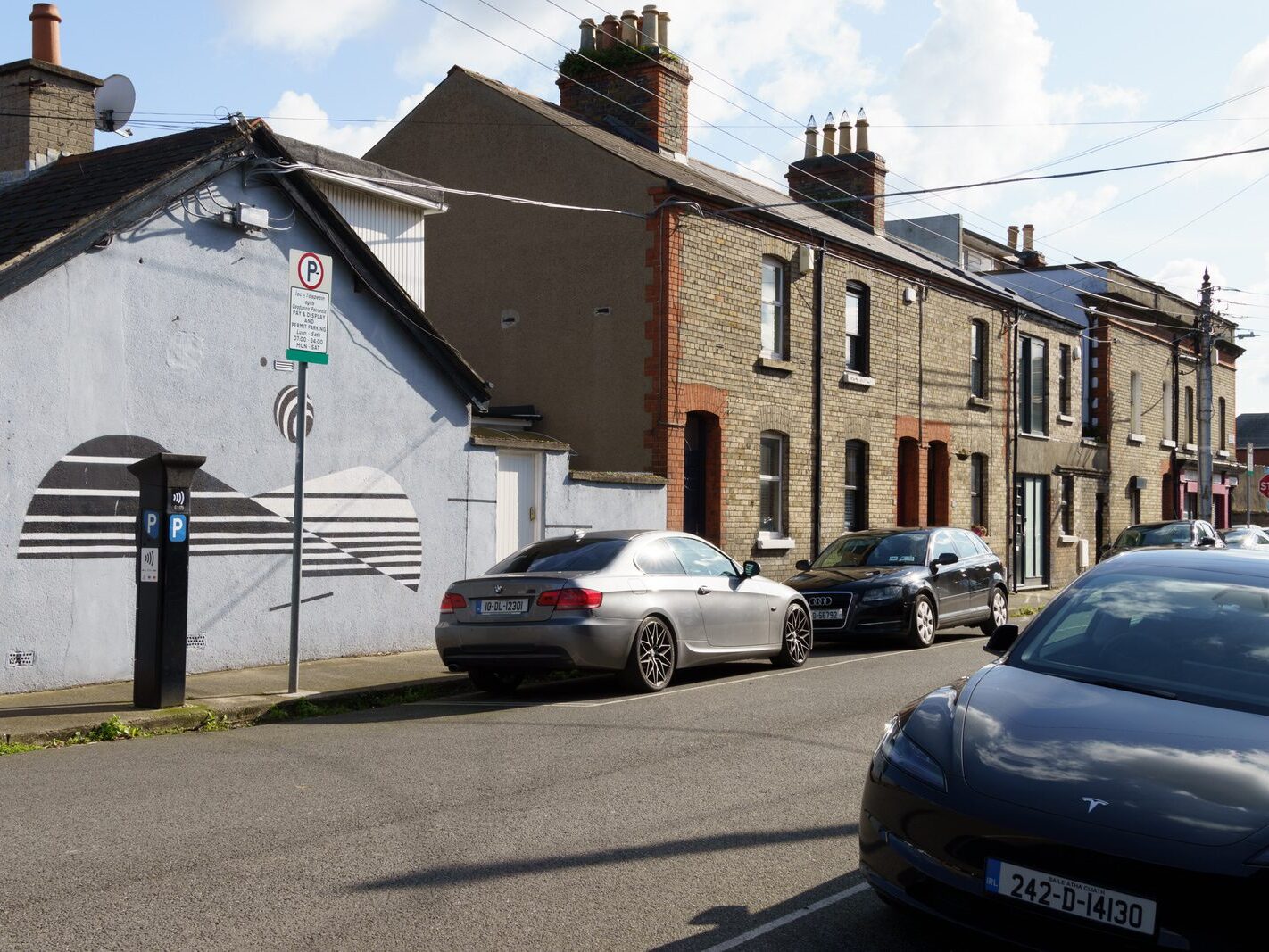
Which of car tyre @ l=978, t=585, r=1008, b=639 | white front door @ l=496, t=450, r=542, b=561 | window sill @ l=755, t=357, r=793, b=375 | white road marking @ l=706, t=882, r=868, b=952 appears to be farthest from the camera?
window sill @ l=755, t=357, r=793, b=375

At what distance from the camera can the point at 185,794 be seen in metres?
7.14

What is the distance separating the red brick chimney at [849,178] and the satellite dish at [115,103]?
17869 millimetres

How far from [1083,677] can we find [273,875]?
352 centimetres

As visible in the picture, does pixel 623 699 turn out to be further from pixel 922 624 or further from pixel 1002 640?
pixel 922 624

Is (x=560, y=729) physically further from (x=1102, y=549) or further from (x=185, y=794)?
(x=1102, y=549)

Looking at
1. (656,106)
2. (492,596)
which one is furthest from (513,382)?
(492,596)

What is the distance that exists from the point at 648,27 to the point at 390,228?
937 cm

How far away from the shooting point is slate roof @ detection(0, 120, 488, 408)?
11.2 metres

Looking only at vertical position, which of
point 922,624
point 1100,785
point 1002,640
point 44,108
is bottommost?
point 922,624

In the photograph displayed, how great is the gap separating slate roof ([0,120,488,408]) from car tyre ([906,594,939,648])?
6018 mm

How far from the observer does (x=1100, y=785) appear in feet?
13.7

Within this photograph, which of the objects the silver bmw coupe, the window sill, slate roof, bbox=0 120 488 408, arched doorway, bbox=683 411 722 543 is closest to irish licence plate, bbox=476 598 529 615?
the silver bmw coupe

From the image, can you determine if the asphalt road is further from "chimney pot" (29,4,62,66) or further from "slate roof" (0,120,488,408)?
"chimney pot" (29,4,62,66)

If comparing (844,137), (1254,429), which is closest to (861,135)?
(844,137)
